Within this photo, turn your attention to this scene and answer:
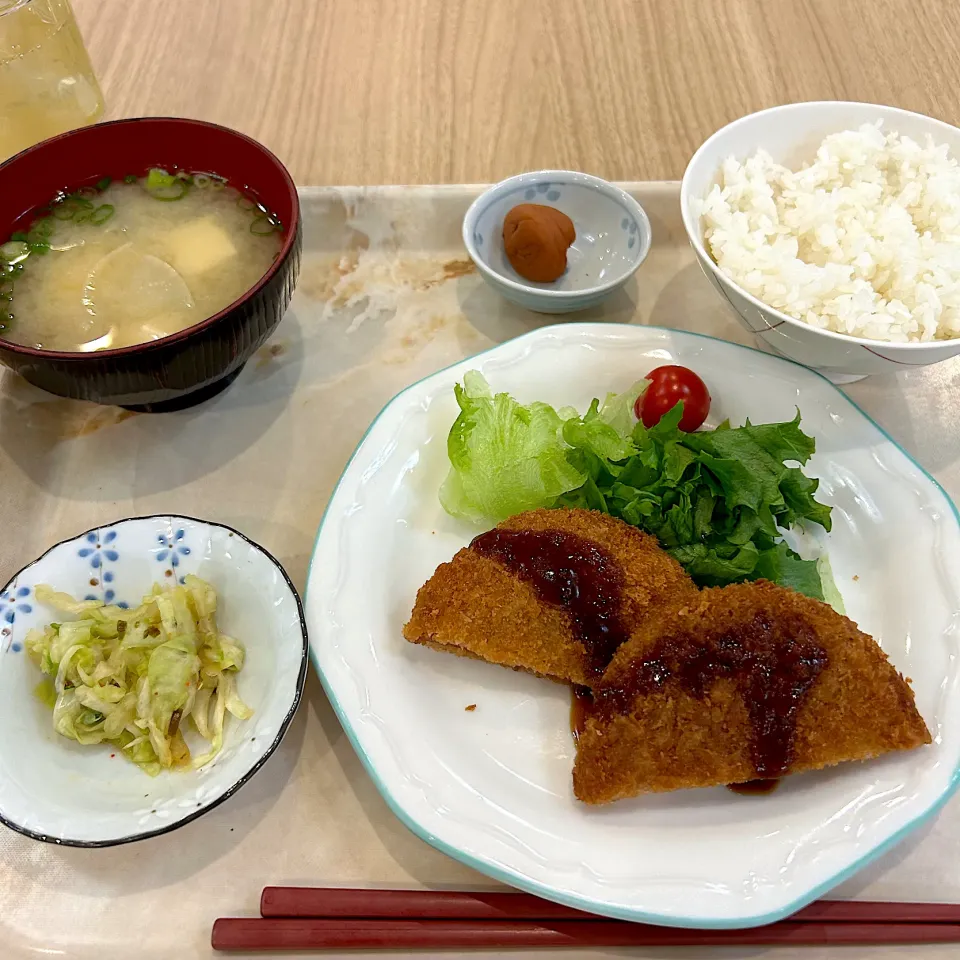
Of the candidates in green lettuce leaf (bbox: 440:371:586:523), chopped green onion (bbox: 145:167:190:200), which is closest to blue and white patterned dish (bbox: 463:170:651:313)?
green lettuce leaf (bbox: 440:371:586:523)

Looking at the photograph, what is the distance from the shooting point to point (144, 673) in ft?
4.97

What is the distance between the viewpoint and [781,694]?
4.82 ft

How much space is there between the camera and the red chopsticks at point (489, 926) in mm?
1348

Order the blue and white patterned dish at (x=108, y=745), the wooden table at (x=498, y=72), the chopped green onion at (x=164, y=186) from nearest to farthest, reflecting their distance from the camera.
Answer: the blue and white patterned dish at (x=108, y=745) → the chopped green onion at (x=164, y=186) → the wooden table at (x=498, y=72)

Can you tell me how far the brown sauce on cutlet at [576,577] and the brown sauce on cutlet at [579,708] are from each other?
74 millimetres

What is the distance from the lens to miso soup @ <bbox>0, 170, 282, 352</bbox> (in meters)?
1.82

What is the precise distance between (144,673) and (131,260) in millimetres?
1021

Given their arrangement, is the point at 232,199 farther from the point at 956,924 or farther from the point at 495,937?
the point at 956,924

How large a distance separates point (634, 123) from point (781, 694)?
216 cm

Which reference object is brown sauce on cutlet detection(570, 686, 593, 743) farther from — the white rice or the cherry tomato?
the white rice

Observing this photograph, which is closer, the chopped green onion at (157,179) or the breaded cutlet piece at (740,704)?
the breaded cutlet piece at (740,704)

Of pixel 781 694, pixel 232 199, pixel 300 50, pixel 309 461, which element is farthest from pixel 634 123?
pixel 781 694

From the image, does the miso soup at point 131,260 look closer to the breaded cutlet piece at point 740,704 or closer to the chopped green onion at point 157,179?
the chopped green onion at point 157,179

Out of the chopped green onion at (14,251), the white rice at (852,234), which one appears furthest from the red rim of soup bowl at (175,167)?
the white rice at (852,234)
